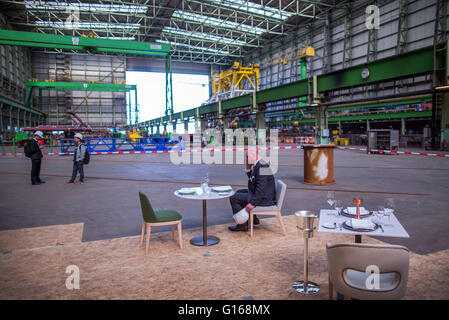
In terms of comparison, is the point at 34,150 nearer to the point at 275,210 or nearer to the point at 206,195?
the point at 206,195

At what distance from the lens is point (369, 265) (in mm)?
2176

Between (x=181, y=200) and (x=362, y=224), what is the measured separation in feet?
17.0

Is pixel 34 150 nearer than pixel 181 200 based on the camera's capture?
No

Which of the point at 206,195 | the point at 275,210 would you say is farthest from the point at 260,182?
the point at 206,195

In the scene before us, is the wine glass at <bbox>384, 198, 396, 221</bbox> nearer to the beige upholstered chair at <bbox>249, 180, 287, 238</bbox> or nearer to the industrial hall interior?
the industrial hall interior

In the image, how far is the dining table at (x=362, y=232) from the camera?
2814mm

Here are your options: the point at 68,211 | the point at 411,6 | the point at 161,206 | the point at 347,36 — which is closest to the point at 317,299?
the point at 161,206

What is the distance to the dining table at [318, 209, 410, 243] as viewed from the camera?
2.81m

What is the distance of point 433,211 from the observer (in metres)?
6.14

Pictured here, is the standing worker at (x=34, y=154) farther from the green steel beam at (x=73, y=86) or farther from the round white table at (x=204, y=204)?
the green steel beam at (x=73, y=86)

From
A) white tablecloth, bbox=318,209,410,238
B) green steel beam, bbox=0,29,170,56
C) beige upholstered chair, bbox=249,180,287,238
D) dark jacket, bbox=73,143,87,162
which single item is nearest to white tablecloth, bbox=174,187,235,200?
beige upholstered chair, bbox=249,180,287,238

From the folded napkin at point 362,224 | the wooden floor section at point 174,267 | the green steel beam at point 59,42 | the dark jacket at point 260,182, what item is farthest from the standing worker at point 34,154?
the green steel beam at point 59,42

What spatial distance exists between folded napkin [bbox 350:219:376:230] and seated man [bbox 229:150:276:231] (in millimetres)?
1773
